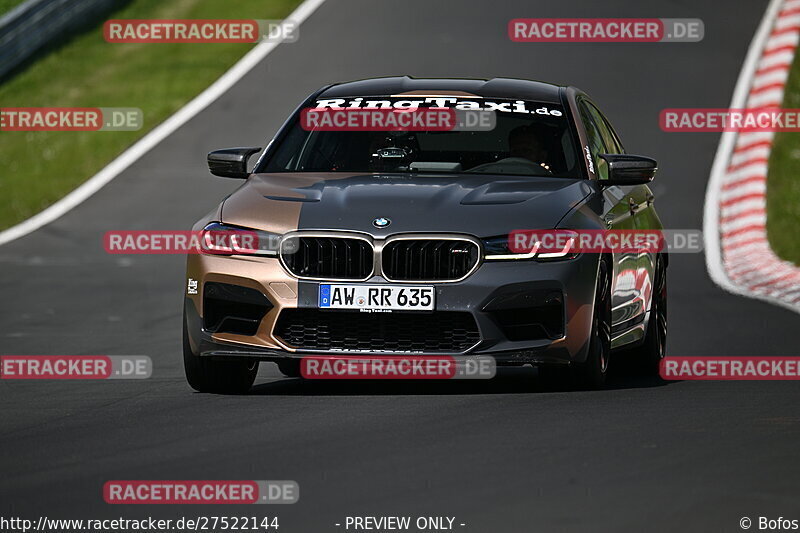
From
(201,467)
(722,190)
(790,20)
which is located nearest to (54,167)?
(722,190)

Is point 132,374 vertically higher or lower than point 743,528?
lower

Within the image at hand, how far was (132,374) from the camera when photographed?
1084 centimetres

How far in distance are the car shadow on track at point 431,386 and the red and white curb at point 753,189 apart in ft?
13.3

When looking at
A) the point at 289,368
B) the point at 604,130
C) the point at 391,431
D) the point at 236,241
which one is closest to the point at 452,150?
the point at 604,130

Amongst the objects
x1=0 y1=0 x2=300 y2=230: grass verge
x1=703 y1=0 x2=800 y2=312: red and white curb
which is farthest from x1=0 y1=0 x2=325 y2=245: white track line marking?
x1=703 y1=0 x2=800 y2=312: red and white curb

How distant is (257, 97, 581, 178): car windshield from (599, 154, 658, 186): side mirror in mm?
223

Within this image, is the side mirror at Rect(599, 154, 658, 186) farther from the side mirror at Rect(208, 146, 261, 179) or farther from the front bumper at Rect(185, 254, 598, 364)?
the side mirror at Rect(208, 146, 261, 179)

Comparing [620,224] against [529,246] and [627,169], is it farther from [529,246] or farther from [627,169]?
[529,246]

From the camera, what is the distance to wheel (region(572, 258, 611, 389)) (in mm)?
9195

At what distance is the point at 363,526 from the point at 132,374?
5.02 metres

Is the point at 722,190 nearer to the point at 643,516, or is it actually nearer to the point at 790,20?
the point at 790,20

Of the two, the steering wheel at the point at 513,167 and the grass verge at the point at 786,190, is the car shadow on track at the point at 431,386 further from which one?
the grass verge at the point at 786,190

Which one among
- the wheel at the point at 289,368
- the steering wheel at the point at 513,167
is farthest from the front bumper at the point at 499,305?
the wheel at the point at 289,368

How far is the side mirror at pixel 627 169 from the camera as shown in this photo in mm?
9922
